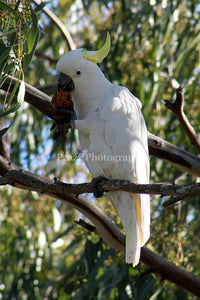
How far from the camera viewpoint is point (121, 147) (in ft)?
6.28

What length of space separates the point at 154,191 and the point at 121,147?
1.44ft

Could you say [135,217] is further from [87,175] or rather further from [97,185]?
[87,175]

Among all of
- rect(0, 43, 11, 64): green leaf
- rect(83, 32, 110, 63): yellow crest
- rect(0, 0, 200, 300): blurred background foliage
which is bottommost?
rect(0, 0, 200, 300): blurred background foliage

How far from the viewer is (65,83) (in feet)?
6.70

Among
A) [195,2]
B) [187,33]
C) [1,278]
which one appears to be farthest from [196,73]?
[1,278]

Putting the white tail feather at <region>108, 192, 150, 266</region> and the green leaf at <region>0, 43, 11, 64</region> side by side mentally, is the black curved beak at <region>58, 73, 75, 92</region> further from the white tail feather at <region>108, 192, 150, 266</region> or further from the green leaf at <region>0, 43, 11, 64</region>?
the white tail feather at <region>108, 192, 150, 266</region>

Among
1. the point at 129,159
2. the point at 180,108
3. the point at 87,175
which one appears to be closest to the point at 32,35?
the point at 129,159

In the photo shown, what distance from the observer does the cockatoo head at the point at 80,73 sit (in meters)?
2.01

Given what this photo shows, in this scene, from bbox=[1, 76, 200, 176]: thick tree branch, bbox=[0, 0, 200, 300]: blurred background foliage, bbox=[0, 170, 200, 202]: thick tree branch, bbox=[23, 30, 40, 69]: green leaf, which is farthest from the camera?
bbox=[0, 0, 200, 300]: blurred background foliage

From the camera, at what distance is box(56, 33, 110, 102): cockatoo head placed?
2014 mm

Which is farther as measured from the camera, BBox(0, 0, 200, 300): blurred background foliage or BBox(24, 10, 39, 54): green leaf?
BBox(0, 0, 200, 300): blurred background foliage

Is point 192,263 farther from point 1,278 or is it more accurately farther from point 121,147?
point 1,278

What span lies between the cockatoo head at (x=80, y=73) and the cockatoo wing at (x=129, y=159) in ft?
0.42

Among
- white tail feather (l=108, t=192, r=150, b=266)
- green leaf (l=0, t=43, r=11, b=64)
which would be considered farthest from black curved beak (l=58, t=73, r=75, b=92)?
white tail feather (l=108, t=192, r=150, b=266)
